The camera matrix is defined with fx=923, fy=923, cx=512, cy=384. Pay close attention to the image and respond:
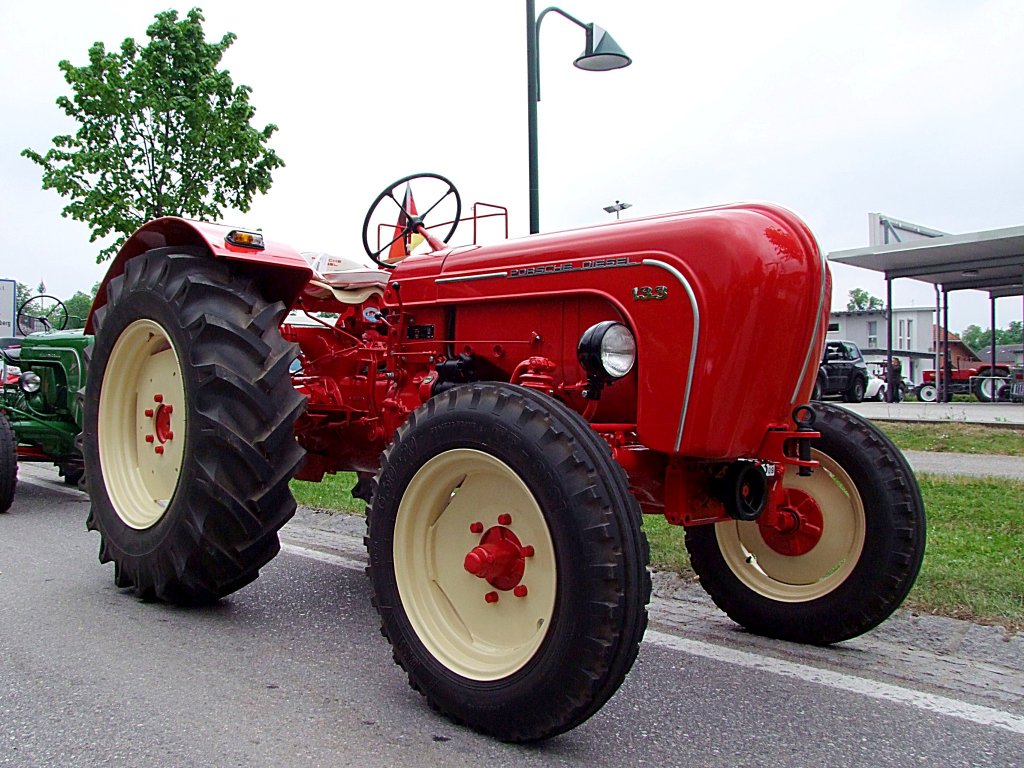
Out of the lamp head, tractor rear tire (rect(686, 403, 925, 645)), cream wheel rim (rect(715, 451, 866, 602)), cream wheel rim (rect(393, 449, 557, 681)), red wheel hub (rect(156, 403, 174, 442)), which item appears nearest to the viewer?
cream wheel rim (rect(393, 449, 557, 681))

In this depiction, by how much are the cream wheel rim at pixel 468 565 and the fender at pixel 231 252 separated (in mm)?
1826

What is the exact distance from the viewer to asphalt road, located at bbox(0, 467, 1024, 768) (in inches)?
111

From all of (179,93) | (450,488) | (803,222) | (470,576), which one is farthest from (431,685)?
(179,93)

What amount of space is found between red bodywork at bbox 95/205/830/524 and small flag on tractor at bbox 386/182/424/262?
17.7 inches

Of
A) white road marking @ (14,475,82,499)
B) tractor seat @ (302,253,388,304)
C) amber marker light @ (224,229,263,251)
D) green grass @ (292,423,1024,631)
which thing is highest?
amber marker light @ (224,229,263,251)

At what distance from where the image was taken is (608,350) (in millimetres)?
3283

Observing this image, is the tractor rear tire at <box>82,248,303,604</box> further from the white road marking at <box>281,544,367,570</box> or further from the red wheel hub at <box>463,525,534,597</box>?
the red wheel hub at <box>463,525,534,597</box>

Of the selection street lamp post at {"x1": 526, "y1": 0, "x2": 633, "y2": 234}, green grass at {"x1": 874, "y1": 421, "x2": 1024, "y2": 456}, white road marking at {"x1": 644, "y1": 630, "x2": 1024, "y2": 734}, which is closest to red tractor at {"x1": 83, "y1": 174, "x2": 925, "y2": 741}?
white road marking at {"x1": 644, "y1": 630, "x2": 1024, "y2": 734}

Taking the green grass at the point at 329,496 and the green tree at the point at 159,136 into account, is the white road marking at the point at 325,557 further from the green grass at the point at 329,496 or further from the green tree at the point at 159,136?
the green tree at the point at 159,136

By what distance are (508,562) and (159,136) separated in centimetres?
1366

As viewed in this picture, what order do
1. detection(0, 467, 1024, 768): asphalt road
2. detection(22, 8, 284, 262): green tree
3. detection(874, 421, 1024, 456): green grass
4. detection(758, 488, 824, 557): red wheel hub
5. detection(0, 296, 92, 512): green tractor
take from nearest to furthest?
detection(0, 467, 1024, 768): asphalt road < detection(758, 488, 824, 557): red wheel hub < detection(0, 296, 92, 512): green tractor < detection(874, 421, 1024, 456): green grass < detection(22, 8, 284, 262): green tree

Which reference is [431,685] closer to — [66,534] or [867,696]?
[867,696]

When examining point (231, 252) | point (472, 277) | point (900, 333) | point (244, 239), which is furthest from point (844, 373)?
point (900, 333)

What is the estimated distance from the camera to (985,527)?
19.9 ft
